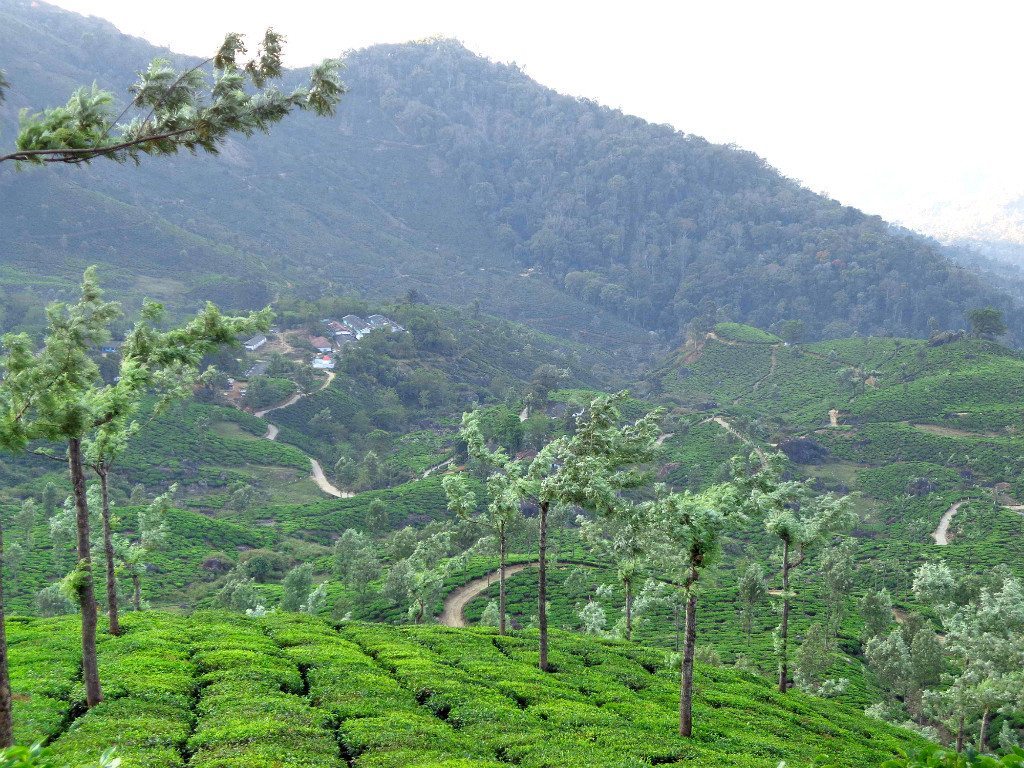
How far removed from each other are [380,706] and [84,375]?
44.3ft

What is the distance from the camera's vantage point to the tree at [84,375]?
50.8 ft

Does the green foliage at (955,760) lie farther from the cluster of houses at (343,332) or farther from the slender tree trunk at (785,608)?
the cluster of houses at (343,332)

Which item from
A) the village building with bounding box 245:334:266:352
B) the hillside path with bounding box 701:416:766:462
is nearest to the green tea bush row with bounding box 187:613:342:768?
the hillside path with bounding box 701:416:766:462

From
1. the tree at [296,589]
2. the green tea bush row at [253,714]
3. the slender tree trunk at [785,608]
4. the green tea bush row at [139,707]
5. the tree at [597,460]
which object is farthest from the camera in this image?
the tree at [296,589]

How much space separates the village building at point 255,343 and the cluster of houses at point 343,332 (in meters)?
12.1

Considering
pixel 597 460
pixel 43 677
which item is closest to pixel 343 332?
pixel 597 460

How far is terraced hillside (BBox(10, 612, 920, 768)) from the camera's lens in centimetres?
1798

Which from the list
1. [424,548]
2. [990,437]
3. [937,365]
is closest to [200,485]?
[424,548]

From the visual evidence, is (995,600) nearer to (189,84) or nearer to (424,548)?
(424,548)

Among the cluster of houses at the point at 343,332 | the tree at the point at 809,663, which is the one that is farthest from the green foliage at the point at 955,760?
the cluster of houses at the point at 343,332

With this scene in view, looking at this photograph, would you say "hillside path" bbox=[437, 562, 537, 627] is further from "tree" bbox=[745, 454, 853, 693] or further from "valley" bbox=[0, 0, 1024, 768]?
"tree" bbox=[745, 454, 853, 693]

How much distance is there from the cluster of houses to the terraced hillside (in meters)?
139

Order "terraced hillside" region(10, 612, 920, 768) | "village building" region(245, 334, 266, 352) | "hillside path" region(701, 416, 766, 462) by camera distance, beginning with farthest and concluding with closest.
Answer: "village building" region(245, 334, 266, 352), "hillside path" region(701, 416, 766, 462), "terraced hillside" region(10, 612, 920, 768)

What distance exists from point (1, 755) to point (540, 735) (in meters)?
17.3
